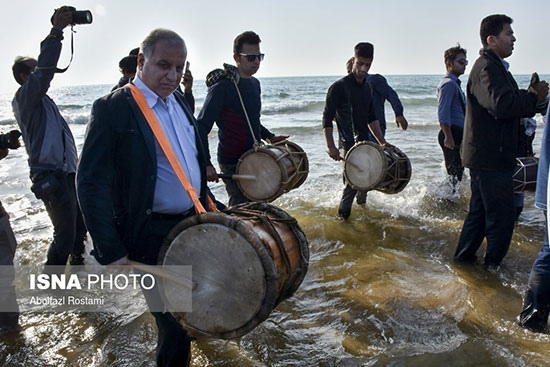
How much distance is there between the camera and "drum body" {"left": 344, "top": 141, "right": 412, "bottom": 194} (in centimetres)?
526

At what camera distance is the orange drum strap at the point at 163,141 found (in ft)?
7.58

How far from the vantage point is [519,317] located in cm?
340

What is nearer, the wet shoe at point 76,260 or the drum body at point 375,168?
the wet shoe at point 76,260

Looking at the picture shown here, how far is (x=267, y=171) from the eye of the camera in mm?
4430

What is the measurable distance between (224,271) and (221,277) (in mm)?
35

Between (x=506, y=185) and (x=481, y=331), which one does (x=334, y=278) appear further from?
(x=506, y=185)

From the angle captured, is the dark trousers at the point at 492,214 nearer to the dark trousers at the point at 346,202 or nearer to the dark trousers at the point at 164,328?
the dark trousers at the point at 346,202

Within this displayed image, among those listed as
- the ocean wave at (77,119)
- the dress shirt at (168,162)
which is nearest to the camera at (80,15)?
the dress shirt at (168,162)

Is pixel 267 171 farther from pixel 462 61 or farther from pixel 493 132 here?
pixel 462 61

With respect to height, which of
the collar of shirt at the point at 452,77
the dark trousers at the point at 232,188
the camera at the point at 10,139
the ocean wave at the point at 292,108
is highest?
the collar of shirt at the point at 452,77

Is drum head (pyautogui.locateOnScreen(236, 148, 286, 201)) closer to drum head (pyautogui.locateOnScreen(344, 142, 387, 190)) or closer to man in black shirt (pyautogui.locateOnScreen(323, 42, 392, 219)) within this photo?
drum head (pyautogui.locateOnScreen(344, 142, 387, 190))

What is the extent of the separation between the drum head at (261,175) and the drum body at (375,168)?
1.42 m

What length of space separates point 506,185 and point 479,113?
0.68m

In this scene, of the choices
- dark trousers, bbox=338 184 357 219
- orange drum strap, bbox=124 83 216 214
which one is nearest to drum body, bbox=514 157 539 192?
dark trousers, bbox=338 184 357 219
